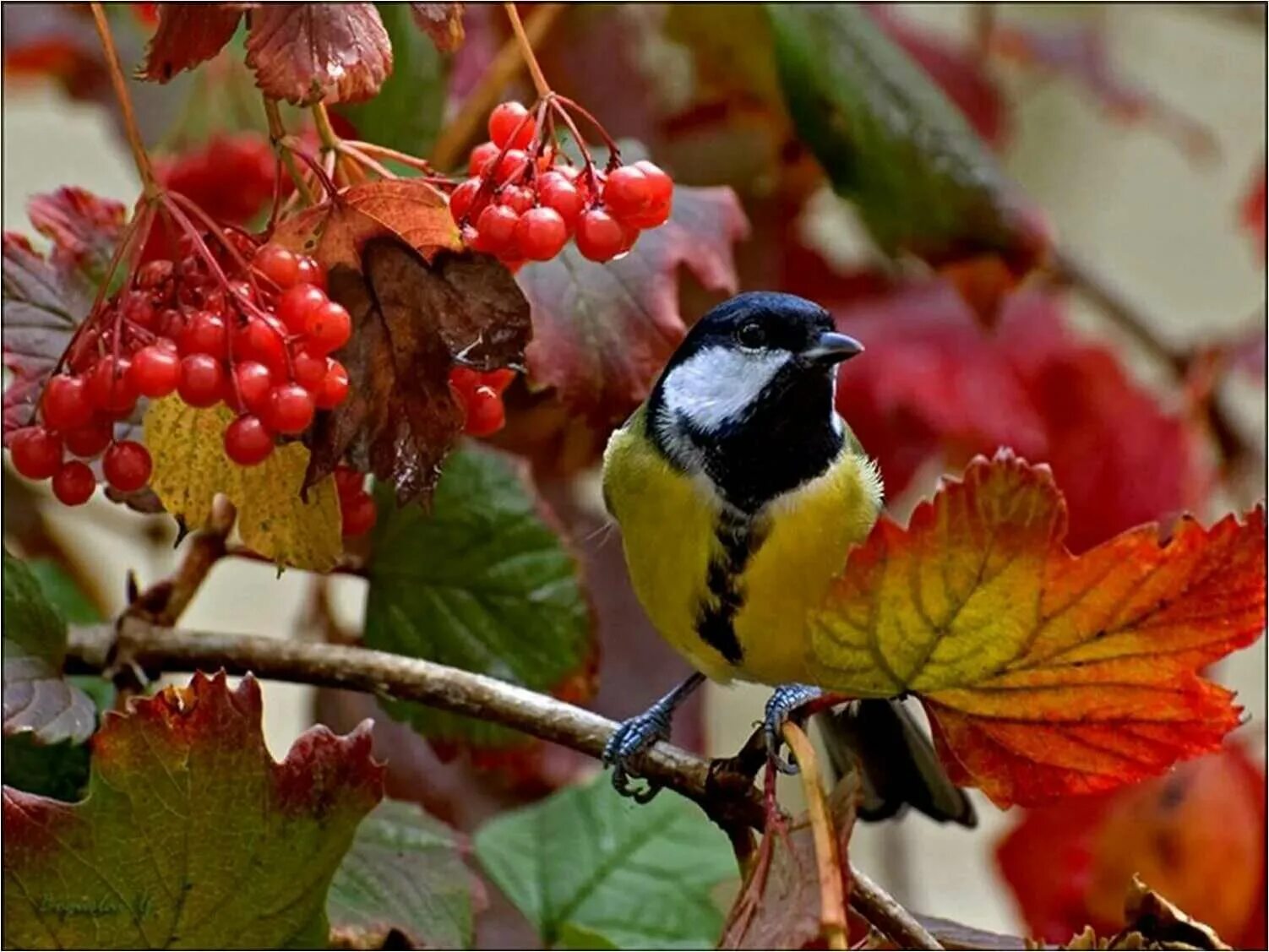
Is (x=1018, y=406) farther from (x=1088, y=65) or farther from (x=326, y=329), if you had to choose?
(x=326, y=329)

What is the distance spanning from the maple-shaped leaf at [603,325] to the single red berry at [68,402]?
0.53ft

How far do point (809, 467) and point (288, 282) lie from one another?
0.31 m

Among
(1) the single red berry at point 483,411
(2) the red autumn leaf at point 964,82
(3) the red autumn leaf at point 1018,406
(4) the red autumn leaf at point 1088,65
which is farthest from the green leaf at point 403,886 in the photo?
(4) the red autumn leaf at point 1088,65

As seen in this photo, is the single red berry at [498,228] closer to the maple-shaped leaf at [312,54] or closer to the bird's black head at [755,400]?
the maple-shaped leaf at [312,54]

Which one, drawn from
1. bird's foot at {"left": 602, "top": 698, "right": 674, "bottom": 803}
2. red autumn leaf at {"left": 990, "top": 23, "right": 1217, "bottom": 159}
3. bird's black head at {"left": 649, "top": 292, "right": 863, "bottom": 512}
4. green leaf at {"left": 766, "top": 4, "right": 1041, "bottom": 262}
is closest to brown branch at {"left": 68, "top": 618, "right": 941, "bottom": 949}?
bird's foot at {"left": 602, "top": 698, "right": 674, "bottom": 803}

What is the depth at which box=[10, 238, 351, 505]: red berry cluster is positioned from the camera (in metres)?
0.49

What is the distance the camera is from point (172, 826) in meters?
0.48

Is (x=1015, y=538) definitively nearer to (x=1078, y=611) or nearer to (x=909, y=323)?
(x=1078, y=611)

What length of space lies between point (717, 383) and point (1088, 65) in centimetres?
82

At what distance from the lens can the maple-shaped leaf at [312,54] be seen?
0.47 meters

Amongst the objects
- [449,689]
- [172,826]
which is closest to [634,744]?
[449,689]

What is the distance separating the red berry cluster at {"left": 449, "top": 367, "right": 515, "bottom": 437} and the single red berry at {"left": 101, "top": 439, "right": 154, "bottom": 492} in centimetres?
9

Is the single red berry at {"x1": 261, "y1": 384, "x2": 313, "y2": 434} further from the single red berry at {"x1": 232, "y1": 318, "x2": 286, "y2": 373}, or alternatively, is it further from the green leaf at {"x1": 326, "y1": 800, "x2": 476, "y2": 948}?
the green leaf at {"x1": 326, "y1": 800, "x2": 476, "y2": 948}

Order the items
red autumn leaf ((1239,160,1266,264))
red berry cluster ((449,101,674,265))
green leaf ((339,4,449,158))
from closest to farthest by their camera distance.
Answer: red berry cluster ((449,101,674,265)) → green leaf ((339,4,449,158)) → red autumn leaf ((1239,160,1266,264))
